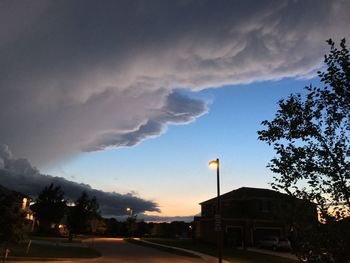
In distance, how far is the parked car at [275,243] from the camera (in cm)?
3863

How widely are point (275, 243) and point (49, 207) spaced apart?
54.5m

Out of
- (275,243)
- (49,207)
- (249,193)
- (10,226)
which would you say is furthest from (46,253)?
(49,207)

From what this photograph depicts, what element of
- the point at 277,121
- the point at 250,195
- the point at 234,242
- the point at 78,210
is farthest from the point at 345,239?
the point at 78,210

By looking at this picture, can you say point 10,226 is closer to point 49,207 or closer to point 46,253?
point 46,253

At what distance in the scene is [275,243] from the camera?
40125 millimetres

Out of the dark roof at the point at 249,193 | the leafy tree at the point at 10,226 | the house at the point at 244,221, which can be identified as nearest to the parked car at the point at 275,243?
the house at the point at 244,221

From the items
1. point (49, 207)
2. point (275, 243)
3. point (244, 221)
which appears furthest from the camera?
point (49, 207)

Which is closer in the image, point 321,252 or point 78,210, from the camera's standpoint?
point 321,252

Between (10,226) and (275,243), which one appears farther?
(275,243)

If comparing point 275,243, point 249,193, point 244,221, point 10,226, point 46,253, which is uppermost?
point 249,193

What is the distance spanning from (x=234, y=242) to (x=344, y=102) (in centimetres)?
4224

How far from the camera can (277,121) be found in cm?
619

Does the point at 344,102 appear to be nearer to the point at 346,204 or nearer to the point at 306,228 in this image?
the point at 346,204

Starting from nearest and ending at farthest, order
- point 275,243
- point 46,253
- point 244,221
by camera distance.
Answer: point 46,253, point 275,243, point 244,221
